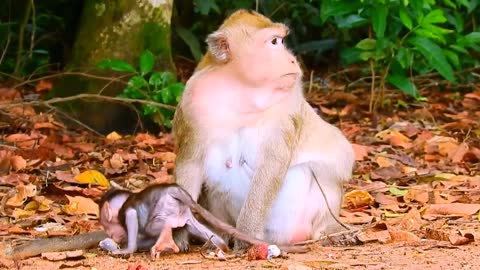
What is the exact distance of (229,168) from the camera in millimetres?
5027

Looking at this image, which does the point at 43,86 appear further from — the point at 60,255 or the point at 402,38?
the point at 60,255

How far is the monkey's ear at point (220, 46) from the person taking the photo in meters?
4.95

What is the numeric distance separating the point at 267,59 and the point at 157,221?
36.1 inches

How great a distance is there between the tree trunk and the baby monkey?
11.4ft

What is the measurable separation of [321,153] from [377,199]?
1.19m

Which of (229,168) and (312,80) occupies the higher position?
(229,168)

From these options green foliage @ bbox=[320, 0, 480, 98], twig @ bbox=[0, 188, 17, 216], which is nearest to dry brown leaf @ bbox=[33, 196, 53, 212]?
twig @ bbox=[0, 188, 17, 216]

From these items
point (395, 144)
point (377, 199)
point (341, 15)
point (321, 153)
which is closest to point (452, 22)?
point (341, 15)

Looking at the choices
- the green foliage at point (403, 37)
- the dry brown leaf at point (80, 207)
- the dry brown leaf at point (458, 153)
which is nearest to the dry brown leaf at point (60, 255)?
the dry brown leaf at point (80, 207)

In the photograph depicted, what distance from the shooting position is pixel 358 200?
6301 millimetres

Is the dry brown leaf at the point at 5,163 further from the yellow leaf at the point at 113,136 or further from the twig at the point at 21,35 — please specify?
the twig at the point at 21,35

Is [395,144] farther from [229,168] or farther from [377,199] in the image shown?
[229,168]

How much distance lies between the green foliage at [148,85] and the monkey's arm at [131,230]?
3245 millimetres

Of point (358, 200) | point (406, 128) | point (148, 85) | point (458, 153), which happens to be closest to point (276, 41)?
point (358, 200)
